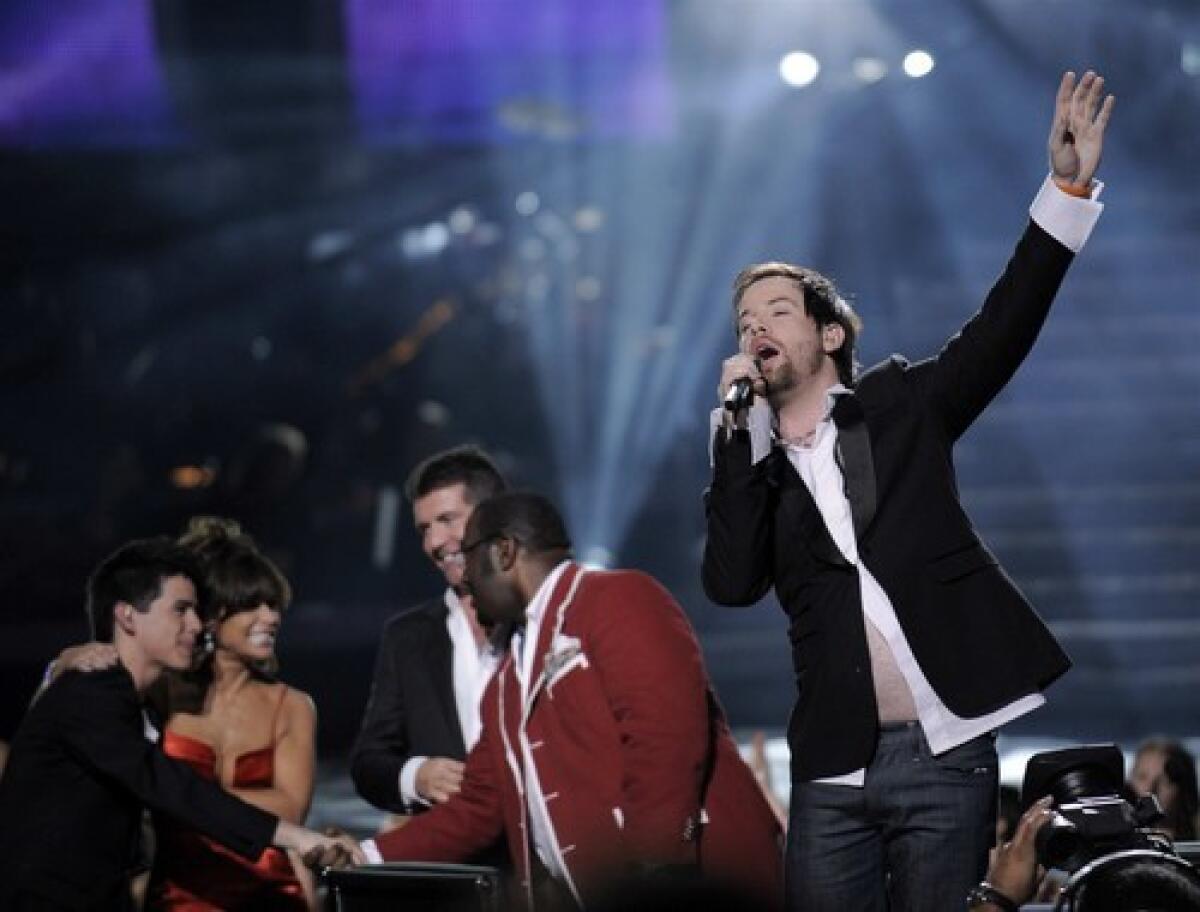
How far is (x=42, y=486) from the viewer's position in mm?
13914

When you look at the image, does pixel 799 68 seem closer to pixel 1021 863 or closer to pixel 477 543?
pixel 477 543

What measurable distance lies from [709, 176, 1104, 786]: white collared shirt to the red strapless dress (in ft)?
5.60

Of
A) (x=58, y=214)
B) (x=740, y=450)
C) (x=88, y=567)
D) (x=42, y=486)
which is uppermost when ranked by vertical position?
(x=58, y=214)

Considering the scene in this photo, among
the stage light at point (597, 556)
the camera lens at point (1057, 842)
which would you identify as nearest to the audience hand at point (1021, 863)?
the camera lens at point (1057, 842)

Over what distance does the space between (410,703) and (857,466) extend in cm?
166

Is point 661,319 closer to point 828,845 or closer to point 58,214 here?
point 58,214

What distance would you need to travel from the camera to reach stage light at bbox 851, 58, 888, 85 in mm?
15336

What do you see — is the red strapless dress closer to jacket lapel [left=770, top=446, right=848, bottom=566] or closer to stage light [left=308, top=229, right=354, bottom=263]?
jacket lapel [left=770, top=446, right=848, bottom=566]

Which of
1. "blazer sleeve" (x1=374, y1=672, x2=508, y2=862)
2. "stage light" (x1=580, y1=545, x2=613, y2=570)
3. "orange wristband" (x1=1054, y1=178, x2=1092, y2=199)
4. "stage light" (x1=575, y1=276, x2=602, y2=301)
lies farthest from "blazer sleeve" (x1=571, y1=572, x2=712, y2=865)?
"stage light" (x1=575, y1=276, x2=602, y2=301)

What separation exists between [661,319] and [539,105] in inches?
107

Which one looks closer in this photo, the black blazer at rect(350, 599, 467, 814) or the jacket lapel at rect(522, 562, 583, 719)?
the jacket lapel at rect(522, 562, 583, 719)

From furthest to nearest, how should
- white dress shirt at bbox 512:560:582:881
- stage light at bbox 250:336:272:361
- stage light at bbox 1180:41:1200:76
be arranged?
1. stage light at bbox 250:336:272:361
2. stage light at bbox 1180:41:1200:76
3. white dress shirt at bbox 512:560:582:881

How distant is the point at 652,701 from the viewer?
3.65 m

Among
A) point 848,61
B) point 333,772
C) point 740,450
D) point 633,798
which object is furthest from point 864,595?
point 848,61
